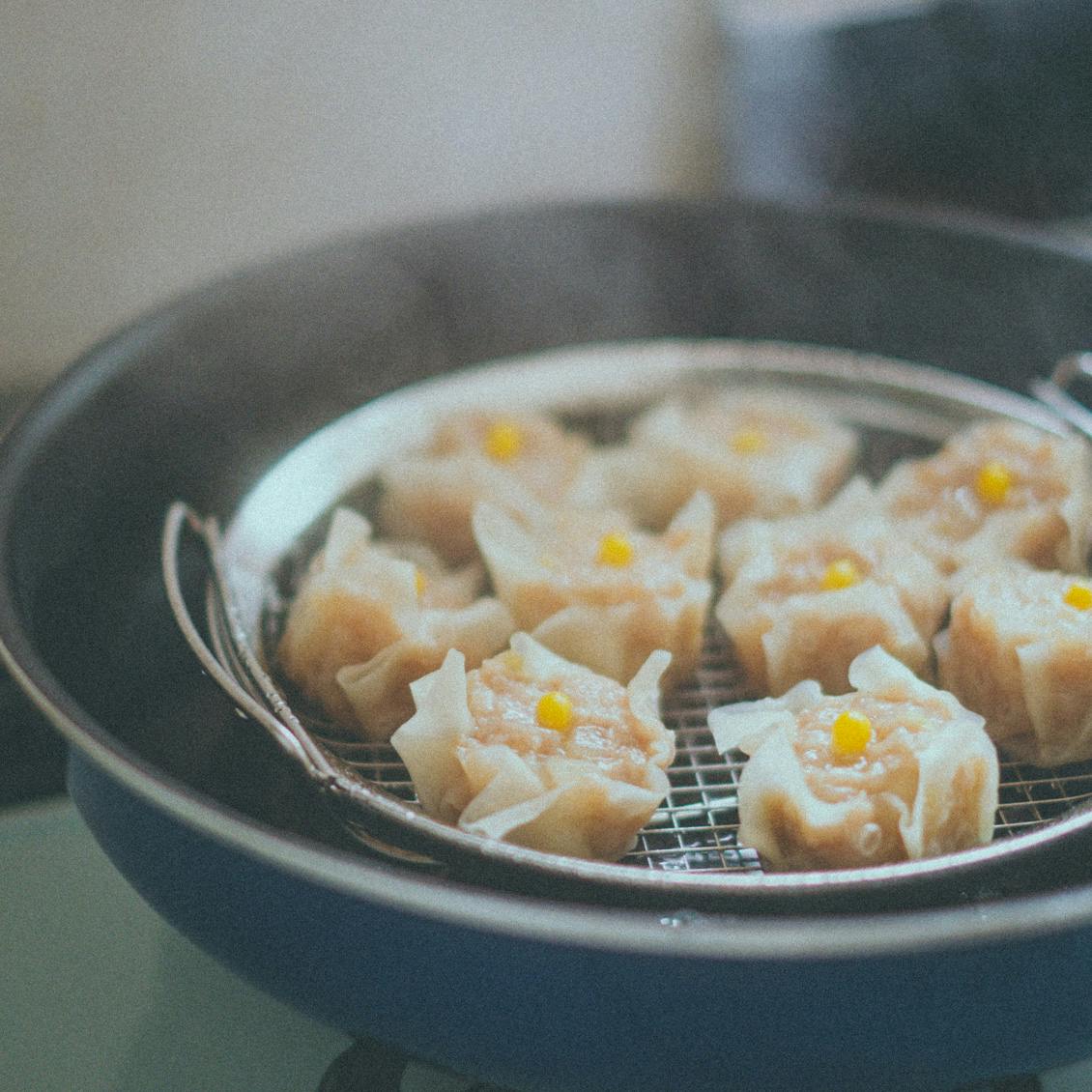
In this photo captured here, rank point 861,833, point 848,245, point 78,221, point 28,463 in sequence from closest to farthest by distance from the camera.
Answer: point 861,833, point 28,463, point 78,221, point 848,245

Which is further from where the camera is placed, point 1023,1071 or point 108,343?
point 108,343

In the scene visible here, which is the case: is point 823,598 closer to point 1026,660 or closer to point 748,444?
point 1026,660

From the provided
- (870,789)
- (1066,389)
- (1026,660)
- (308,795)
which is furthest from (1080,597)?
(308,795)

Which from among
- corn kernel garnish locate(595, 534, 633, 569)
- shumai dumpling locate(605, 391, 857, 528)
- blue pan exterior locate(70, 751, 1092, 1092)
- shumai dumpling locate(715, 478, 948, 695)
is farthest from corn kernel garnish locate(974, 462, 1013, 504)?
blue pan exterior locate(70, 751, 1092, 1092)

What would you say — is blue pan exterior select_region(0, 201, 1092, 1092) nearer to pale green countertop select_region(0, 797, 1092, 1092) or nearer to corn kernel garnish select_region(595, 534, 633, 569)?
pale green countertop select_region(0, 797, 1092, 1092)

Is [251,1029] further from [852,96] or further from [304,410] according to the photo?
[852,96]

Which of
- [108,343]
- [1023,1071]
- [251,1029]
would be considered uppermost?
[108,343]

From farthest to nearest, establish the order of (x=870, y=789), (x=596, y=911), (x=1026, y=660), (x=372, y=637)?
(x=372, y=637) < (x=1026, y=660) < (x=870, y=789) < (x=596, y=911)

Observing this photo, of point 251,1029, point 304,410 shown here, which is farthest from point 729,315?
point 251,1029
